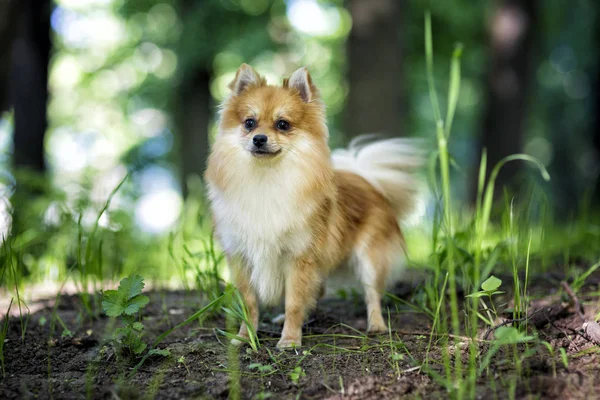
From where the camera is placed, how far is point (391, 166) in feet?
13.0

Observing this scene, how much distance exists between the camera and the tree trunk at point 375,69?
21.7 ft

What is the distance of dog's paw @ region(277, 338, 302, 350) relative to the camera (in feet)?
9.54

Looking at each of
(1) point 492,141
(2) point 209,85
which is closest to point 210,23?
(2) point 209,85

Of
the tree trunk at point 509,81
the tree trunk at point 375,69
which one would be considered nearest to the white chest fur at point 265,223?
the tree trunk at point 375,69

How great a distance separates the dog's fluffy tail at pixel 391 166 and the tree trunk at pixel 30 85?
3880mm

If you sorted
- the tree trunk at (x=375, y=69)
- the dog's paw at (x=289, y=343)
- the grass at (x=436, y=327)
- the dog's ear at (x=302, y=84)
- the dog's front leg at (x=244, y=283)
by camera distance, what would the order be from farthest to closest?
the tree trunk at (x=375, y=69) < the dog's ear at (x=302, y=84) < the dog's front leg at (x=244, y=283) < the dog's paw at (x=289, y=343) < the grass at (x=436, y=327)

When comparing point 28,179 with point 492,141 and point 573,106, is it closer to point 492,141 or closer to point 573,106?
point 492,141

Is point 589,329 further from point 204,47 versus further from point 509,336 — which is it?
point 204,47

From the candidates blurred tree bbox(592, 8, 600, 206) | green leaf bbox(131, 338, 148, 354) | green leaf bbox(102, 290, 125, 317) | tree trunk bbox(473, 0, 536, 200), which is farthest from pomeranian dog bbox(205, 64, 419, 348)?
blurred tree bbox(592, 8, 600, 206)

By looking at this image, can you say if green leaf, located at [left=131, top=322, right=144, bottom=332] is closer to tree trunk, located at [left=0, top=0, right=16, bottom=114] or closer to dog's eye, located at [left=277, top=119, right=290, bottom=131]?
dog's eye, located at [left=277, top=119, right=290, bottom=131]

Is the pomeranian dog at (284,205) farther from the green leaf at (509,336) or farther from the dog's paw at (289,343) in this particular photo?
the green leaf at (509,336)

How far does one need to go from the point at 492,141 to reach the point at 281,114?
6473 millimetres

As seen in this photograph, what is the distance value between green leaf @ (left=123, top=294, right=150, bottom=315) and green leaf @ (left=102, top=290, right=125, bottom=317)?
0.02m

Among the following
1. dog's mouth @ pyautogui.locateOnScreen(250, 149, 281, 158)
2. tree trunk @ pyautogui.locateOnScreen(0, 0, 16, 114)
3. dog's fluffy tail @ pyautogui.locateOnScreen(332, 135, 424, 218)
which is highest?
tree trunk @ pyautogui.locateOnScreen(0, 0, 16, 114)
